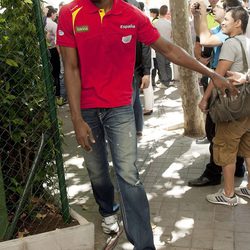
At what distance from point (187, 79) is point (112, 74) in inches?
131

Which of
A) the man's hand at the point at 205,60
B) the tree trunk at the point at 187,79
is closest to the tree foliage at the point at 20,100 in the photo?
the man's hand at the point at 205,60

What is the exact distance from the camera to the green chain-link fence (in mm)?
3018

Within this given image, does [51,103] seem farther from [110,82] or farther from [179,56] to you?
[179,56]

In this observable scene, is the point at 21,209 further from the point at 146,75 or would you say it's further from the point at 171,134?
the point at 171,134

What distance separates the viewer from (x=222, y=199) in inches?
158

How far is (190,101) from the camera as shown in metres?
6.09

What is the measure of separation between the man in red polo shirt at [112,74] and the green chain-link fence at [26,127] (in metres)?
0.35

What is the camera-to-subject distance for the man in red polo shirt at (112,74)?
274 centimetres

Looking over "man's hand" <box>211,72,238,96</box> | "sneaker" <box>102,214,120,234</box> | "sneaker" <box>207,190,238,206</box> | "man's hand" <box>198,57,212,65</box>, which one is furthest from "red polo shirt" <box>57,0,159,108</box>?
"man's hand" <box>198,57,212,65</box>

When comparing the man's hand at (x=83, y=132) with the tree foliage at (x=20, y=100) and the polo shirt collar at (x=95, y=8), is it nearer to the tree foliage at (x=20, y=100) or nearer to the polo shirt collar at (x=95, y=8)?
the tree foliage at (x=20, y=100)

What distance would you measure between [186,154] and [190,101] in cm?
97

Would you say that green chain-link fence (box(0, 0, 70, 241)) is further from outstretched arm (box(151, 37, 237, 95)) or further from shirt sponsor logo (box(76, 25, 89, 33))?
outstretched arm (box(151, 37, 237, 95))

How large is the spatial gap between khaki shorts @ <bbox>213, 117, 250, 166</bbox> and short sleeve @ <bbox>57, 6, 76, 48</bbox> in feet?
5.76

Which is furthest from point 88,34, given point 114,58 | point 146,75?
point 146,75
